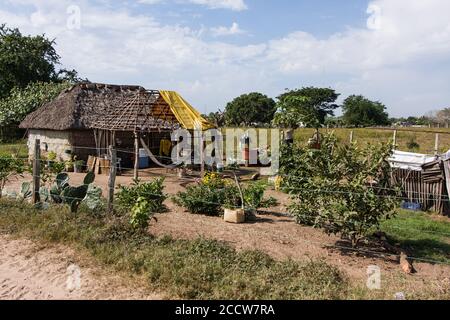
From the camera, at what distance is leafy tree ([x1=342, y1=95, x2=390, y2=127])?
48.1 meters

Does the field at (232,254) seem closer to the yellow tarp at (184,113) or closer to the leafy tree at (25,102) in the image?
the yellow tarp at (184,113)

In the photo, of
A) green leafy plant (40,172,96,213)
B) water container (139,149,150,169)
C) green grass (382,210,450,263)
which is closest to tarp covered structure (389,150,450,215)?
green grass (382,210,450,263)

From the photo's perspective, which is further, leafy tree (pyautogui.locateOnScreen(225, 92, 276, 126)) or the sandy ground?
leafy tree (pyautogui.locateOnScreen(225, 92, 276, 126))

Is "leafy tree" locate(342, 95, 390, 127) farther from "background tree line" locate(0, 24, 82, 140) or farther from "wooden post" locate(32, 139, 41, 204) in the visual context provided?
"wooden post" locate(32, 139, 41, 204)

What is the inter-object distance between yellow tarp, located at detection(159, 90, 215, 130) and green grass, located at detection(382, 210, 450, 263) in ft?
26.3

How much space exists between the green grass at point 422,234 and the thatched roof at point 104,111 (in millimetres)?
9095

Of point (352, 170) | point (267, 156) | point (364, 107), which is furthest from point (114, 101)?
point (364, 107)

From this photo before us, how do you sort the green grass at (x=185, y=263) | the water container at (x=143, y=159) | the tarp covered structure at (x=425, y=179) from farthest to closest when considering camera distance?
the water container at (x=143, y=159), the tarp covered structure at (x=425, y=179), the green grass at (x=185, y=263)

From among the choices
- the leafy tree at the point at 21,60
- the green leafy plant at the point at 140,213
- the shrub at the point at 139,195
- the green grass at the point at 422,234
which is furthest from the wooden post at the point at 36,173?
the leafy tree at the point at 21,60

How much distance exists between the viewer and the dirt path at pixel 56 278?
5188 millimetres

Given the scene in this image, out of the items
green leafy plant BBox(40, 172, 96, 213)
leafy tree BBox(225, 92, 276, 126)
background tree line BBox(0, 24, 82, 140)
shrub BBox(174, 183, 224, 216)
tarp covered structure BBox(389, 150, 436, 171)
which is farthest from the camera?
leafy tree BBox(225, 92, 276, 126)

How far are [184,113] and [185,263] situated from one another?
37.8 ft

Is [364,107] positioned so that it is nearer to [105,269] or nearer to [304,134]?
[304,134]

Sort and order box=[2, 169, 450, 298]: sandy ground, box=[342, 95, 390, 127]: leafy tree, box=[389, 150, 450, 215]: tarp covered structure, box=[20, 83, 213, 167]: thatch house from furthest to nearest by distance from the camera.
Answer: box=[342, 95, 390, 127]: leafy tree
box=[20, 83, 213, 167]: thatch house
box=[389, 150, 450, 215]: tarp covered structure
box=[2, 169, 450, 298]: sandy ground
